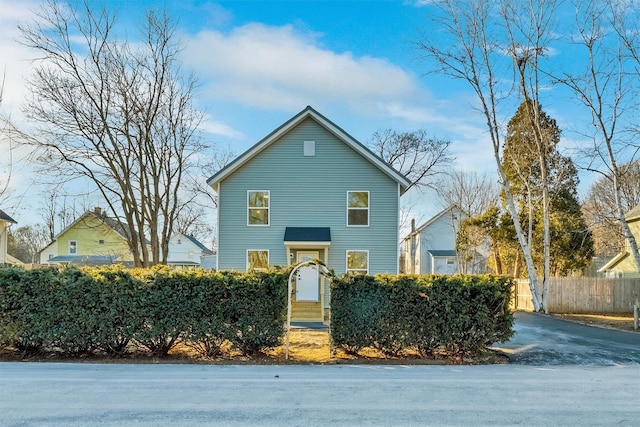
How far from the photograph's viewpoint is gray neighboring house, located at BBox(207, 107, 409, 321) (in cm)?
1650

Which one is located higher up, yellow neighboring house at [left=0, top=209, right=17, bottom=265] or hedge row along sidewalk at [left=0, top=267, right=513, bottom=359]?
yellow neighboring house at [left=0, top=209, right=17, bottom=265]

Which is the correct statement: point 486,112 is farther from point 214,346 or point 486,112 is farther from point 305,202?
point 214,346

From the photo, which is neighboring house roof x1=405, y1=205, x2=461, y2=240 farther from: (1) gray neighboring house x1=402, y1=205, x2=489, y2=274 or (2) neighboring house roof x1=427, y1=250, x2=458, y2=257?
(2) neighboring house roof x1=427, y1=250, x2=458, y2=257

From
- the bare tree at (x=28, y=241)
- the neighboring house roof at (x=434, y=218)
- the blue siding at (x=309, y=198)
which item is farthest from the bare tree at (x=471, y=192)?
the bare tree at (x=28, y=241)

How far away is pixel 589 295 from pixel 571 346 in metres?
11.6

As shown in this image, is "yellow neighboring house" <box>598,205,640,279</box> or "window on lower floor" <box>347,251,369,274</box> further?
"yellow neighboring house" <box>598,205,640,279</box>

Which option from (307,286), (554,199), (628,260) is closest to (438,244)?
(628,260)

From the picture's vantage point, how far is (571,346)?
34.4ft

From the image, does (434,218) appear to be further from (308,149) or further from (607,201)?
(308,149)

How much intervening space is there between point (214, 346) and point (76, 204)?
39515mm

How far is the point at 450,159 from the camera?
3069 cm

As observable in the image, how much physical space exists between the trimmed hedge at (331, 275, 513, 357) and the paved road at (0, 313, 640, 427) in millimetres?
565

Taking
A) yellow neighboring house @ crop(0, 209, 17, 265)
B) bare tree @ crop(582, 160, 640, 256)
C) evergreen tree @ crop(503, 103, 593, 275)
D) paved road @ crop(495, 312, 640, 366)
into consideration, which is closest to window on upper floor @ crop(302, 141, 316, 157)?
paved road @ crop(495, 312, 640, 366)

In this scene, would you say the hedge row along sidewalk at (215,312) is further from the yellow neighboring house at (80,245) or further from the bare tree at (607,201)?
the yellow neighboring house at (80,245)
